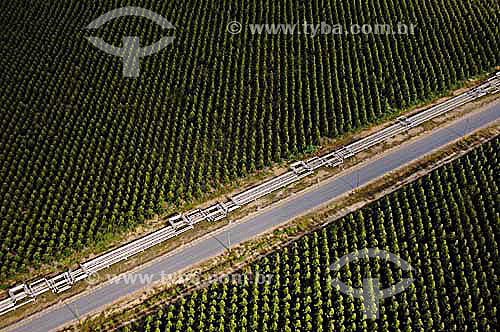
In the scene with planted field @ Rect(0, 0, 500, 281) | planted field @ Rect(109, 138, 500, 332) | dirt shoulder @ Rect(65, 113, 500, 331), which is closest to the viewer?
planted field @ Rect(109, 138, 500, 332)

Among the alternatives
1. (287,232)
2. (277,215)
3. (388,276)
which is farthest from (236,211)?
(388,276)

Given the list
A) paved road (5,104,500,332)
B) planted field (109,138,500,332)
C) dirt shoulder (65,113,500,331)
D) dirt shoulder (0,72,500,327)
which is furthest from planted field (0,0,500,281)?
planted field (109,138,500,332)

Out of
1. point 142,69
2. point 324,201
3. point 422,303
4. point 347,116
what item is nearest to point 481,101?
point 347,116

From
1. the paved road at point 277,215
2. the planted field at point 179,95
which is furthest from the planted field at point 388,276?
the planted field at point 179,95

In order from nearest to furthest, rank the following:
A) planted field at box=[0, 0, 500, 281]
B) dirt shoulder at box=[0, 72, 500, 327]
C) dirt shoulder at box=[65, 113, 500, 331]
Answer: dirt shoulder at box=[65, 113, 500, 331] < dirt shoulder at box=[0, 72, 500, 327] < planted field at box=[0, 0, 500, 281]

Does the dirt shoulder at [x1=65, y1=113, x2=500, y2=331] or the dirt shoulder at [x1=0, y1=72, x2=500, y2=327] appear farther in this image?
the dirt shoulder at [x1=0, y1=72, x2=500, y2=327]

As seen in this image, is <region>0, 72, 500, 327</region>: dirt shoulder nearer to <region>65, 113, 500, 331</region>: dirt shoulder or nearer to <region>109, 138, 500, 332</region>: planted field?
<region>65, 113, 500, 331</region>: dirt shoulder

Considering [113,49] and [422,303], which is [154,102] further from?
[422,303]

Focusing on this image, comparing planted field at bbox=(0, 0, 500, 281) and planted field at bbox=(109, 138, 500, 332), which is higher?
planted field at bbox=(0, 0, 500, 281)
